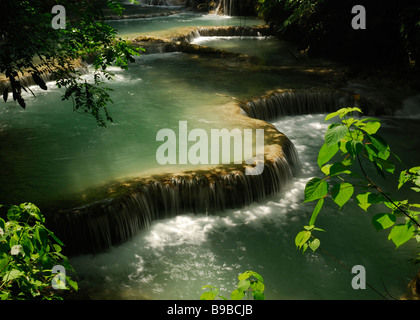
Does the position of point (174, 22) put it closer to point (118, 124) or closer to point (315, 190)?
point (118, 124)

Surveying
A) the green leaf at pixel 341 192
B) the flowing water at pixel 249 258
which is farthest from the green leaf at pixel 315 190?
the flowing water at pixel 249 258

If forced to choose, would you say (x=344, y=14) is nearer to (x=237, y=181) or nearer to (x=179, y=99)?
(x=179, y=99)

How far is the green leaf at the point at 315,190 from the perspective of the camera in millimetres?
1938

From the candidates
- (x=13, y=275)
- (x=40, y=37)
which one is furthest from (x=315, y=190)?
(x=40, y=37)

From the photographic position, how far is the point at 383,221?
1967mm

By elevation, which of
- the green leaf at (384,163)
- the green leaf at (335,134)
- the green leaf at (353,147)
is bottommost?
the green leaf at (384,163)

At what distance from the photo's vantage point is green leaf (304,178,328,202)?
1938mm

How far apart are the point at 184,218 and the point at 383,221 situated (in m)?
4.76

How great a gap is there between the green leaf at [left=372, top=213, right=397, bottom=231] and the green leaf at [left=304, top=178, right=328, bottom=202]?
1.01 feet

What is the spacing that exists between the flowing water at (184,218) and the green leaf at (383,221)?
331 cm

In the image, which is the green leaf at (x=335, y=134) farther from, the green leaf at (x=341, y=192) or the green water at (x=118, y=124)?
the green water at (x=118, y=124)

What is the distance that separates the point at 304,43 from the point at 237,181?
36.1 ft
